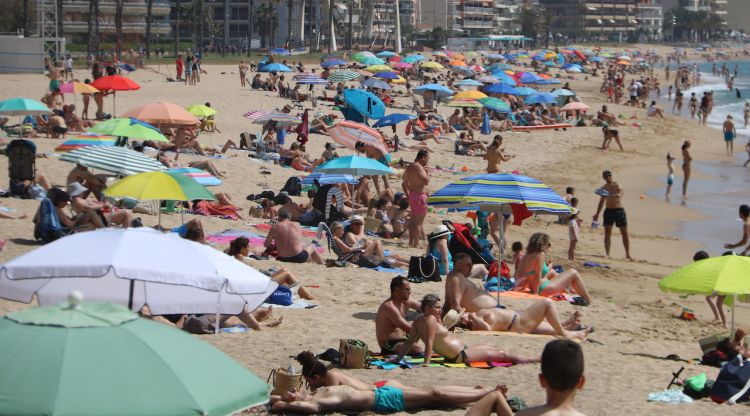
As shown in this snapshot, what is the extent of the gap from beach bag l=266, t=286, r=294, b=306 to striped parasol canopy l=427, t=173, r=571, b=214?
2.06m

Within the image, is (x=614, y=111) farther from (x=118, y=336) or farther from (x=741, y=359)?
(x=118, y=336)

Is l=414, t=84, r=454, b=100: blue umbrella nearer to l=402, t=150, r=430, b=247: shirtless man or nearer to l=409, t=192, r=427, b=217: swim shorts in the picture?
l=402, t=150, r=430, b=247: shirtless man

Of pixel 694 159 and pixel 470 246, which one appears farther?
pixel 694 159

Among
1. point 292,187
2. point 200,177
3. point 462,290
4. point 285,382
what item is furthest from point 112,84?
point 285,382

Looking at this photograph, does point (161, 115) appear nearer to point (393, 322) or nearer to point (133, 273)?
point (393, 322)

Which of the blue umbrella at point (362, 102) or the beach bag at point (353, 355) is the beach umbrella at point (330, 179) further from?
the blue umbrella at point (362, 102)

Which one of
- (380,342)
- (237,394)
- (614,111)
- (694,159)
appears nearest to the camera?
(237,394)

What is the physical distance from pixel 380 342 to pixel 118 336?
4.71 meters

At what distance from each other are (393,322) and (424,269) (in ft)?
10.2

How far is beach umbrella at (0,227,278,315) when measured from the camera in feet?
20.6

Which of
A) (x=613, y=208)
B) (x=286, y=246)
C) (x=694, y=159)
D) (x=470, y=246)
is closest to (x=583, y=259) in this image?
(x=613, y=208)

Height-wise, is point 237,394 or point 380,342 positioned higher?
point 237,394

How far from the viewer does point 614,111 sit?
43219 mm

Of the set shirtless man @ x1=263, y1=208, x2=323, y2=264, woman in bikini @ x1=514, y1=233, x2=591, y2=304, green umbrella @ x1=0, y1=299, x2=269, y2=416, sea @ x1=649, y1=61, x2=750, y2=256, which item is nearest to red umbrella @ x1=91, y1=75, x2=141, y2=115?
shirtless man @ x1=263, y1=208, x2=323, y2=264
